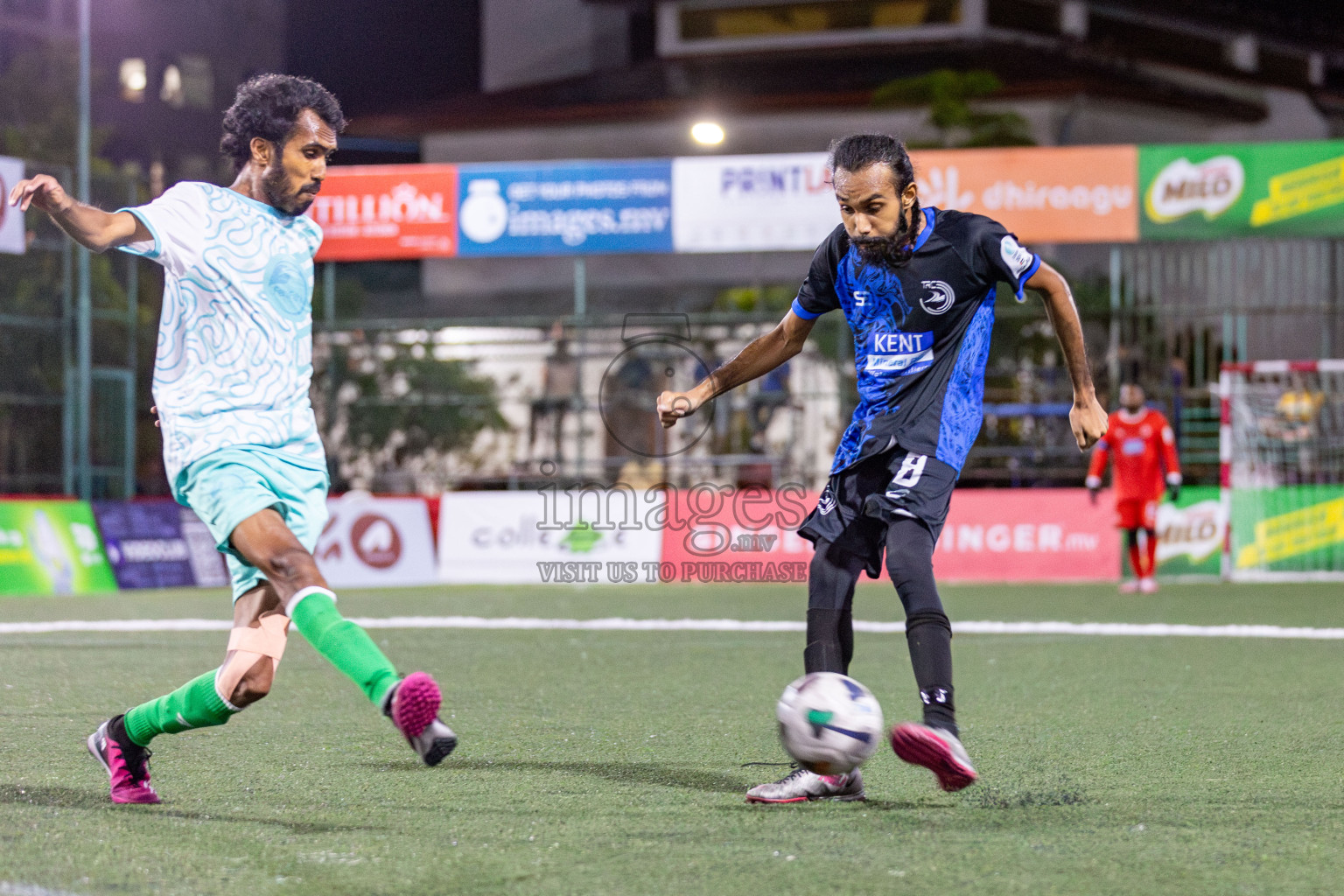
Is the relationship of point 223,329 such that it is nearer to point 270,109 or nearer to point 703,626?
point 270,109

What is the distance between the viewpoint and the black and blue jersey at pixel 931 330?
186 inches

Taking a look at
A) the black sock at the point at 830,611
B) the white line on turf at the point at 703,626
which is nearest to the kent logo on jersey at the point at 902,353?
the black sock at the point at 830,611

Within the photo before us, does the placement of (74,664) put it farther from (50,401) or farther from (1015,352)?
(1015,352)

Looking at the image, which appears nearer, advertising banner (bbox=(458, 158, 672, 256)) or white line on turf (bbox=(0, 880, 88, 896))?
white line on turf (bbox=(0, 880, 88, 896))

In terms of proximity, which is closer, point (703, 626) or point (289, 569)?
point (289, 569)

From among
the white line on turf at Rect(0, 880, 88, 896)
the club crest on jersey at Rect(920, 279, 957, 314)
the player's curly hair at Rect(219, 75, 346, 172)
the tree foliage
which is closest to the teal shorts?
the player's curly hair at Rect(219, 75, 346, 172)

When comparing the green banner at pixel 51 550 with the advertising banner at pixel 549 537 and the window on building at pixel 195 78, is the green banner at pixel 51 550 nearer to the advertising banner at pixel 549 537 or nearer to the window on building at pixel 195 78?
the advertising banner at pixel 549 537

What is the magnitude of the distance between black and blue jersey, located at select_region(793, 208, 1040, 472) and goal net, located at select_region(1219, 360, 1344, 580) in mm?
14184

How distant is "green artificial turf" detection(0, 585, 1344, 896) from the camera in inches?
143

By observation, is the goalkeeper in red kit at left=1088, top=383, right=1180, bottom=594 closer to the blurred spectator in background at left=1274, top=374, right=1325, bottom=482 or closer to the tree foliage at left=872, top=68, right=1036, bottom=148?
the blurred spectator in background at left=1274, top=374, right=1325, bottom=482

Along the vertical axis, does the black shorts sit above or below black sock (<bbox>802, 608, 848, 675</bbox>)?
above

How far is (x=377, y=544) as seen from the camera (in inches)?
735

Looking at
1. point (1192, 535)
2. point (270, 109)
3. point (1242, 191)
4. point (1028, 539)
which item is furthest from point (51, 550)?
point (1242, 191)

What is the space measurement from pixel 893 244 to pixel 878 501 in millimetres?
767
